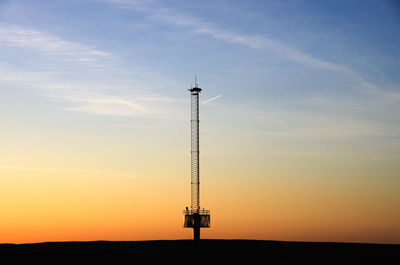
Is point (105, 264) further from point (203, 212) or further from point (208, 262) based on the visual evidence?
point (203, 212)

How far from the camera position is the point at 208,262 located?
74.8 metres

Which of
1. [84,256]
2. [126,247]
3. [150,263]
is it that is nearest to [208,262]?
[150,263]

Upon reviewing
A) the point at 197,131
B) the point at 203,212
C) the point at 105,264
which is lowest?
the point at 105,264

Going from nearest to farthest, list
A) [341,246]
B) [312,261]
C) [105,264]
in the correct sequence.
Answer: [105,264] < [312,261] < [341,246]

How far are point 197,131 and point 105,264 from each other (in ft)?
117

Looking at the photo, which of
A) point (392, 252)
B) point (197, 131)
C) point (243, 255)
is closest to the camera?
point (243, 255)

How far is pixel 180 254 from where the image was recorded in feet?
286

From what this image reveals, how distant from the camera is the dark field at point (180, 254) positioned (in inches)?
3063

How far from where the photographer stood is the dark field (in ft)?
255

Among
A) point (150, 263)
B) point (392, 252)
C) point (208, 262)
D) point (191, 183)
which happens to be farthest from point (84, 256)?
point (392, 252)

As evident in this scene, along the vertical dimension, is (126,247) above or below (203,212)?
below

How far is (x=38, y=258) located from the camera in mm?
79625

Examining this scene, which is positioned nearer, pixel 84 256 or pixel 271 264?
pixel 271 264

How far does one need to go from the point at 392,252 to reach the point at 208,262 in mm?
37943
